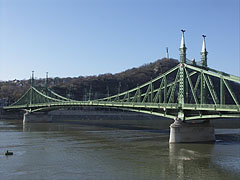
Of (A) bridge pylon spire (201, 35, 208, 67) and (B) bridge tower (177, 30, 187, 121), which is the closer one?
(B) bridge tower (177, 30, 187, 121)

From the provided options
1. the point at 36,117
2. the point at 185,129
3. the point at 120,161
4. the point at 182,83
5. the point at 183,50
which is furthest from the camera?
the point at 36,117

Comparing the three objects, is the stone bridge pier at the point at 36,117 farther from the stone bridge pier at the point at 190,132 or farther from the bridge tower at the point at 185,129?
the stone bridge pier at the point at 190,132

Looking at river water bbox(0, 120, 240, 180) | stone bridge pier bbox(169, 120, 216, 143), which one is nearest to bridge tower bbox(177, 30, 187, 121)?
stone bridge pier bbox(169, 120, 216, 143)

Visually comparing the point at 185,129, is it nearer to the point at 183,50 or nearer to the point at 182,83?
the point at 182,83

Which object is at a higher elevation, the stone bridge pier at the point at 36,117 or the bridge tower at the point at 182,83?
the bridge tower at the point at 182,83

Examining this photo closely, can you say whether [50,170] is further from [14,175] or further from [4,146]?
[4,146]

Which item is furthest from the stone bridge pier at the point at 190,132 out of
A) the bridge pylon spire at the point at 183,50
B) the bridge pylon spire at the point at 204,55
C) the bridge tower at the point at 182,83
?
the bridge pylon spire at the point at 183,50

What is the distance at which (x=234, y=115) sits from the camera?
32062 mm

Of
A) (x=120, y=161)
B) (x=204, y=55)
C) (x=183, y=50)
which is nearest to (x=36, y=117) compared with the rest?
(x=183, y=50)

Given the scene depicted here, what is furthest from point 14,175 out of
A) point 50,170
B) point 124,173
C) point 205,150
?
point 205,150

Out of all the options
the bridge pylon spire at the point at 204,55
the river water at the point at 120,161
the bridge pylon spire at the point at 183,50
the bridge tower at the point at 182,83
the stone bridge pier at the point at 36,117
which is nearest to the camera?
the river water at the point at 120,161

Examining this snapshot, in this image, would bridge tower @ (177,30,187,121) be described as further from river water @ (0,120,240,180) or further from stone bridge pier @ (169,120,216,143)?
river water @ (0,120,240,180)

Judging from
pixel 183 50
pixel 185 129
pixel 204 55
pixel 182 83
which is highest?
pixel 183 50

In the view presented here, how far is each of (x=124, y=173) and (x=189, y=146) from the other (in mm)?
15352
